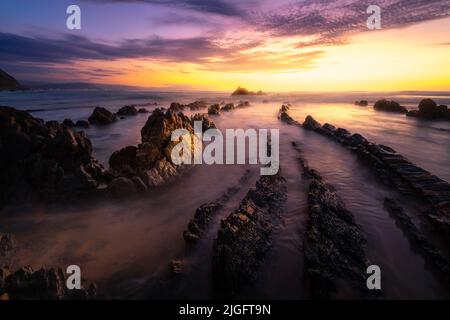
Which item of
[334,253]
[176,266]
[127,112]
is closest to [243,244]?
[176,266]

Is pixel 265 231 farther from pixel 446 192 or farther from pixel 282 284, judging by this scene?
pixel 446 192

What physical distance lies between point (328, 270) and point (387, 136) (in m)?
19.7

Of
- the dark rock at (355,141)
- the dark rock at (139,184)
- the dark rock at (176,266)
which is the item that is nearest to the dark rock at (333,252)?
the dark rock at (176,266)

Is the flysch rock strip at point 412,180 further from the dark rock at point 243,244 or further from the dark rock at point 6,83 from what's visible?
the dark rock at point 6,83

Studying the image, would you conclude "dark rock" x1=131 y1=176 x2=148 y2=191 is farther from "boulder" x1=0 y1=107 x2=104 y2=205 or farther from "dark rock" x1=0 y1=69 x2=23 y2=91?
"dark rock" x1=0 y1=69 x2=23 y2=91

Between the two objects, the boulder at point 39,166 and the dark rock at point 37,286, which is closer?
the dark rock at point 37,286

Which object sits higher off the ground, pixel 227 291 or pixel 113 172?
pixel 113 172

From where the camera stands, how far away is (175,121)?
1298 centimetres

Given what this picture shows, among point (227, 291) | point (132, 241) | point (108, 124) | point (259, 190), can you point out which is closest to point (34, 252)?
point (132, 241)

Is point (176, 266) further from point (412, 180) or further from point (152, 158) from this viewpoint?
point (412, 180)

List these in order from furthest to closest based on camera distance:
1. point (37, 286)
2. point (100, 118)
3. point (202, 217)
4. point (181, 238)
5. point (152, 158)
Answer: point (100, 118), point (152, 158), point (202, 217), point (181, 238), point (37, 286)

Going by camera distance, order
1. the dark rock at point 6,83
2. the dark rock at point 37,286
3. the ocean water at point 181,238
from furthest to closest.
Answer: the dark rock at point 6,83 → the ocean water at point 181,238 → the dark rock at point 37,286

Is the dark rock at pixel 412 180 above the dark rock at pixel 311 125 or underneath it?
underneath
